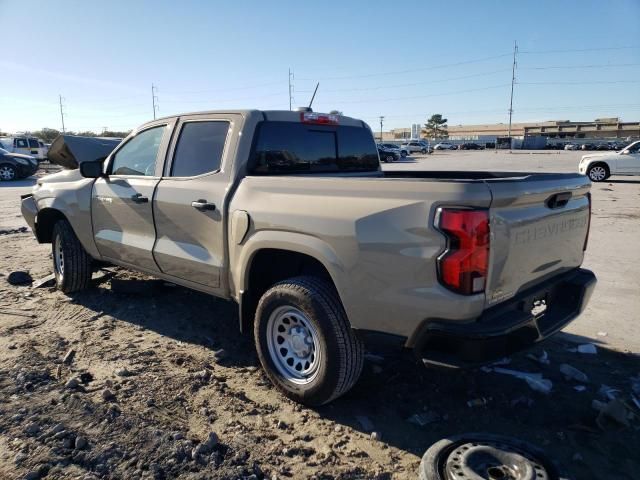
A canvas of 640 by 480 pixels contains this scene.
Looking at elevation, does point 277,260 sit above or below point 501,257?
below

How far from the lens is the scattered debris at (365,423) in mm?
3014

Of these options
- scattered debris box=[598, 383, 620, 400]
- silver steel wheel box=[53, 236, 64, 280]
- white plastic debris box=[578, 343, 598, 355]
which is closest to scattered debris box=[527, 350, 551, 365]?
white plastic debris box=[578, 343, 598, 355]

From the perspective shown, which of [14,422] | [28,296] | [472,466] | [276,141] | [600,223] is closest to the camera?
[472,466]

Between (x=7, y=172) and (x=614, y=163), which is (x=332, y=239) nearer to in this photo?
(x=614, y=163)

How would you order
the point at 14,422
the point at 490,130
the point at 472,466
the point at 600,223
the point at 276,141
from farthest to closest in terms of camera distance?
the point at 490,130 < the point at 600,223 < the point at 276,141 < the point at 14,422 < the point at 472,466

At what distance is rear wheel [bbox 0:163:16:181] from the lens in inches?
817

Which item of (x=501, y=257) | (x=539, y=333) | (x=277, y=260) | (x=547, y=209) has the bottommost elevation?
(x=539, y=333)

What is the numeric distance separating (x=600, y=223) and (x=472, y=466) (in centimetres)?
904

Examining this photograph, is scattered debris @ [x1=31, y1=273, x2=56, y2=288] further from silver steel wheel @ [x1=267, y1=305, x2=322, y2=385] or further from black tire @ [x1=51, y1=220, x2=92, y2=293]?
silver steel wheel @ [x1=267, y1=305, x2=322, y2=385]

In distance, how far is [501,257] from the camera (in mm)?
2525

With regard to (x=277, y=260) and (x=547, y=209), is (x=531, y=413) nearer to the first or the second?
(x=547, y=209)

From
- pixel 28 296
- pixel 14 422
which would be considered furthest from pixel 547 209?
pixel 28 296

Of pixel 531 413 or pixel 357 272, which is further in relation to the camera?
pixel 531 413

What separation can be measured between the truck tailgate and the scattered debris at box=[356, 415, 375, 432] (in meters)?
1.13
